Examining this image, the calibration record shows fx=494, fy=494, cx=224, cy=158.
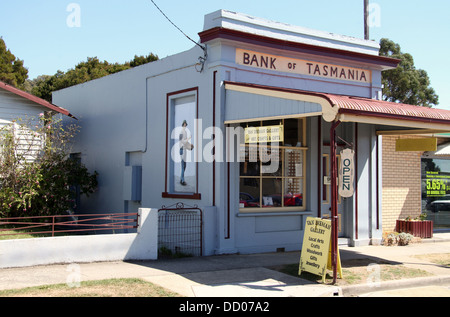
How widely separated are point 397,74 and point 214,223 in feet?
99.2

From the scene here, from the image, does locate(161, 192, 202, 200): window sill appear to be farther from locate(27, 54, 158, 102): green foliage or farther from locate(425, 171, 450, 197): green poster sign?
locate(27, 54, 158, 102): green foliage

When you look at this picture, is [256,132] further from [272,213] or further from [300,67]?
[300,67]

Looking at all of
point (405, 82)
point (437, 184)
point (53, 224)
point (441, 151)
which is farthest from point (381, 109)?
point (405, 82)

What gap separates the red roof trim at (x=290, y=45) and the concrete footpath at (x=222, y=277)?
5139 millimetres

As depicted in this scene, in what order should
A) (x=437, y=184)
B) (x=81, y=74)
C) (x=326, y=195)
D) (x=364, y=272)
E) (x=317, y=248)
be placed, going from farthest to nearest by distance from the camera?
(x=81, y=74), (x=437, y=184), (x=326, y=195), (x=364, y=272), (x=317, y=248)

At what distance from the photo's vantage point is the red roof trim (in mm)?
11547

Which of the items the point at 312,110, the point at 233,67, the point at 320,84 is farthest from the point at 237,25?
the point at 312,110

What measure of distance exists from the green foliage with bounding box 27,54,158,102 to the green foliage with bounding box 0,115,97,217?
18916 millimetres

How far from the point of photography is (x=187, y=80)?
42.1 ft

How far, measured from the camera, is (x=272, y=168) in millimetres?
12523

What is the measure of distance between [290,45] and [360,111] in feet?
14.3

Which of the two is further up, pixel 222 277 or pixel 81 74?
pixel 81 74

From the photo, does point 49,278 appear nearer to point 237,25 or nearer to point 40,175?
point 40,175

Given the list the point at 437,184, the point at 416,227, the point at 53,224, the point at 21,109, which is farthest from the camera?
the point at 437,184
